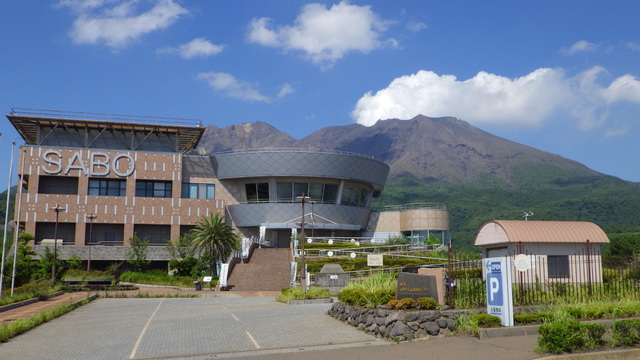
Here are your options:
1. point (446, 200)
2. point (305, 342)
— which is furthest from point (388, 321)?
point (446, 200)

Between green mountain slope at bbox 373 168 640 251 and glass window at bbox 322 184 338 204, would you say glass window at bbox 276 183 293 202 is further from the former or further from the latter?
green mountain slope at bbox 373 168 640 251

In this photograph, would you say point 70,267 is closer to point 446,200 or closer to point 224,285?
point 224,285

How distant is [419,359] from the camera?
11906 mm

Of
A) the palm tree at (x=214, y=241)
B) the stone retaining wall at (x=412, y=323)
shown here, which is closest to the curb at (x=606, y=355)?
the stone retaining wall at (x=412, y=323)

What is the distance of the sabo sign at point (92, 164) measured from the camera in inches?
2147

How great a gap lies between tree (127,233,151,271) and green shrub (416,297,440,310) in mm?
42307

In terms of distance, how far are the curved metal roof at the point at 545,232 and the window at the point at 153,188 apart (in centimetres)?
3965

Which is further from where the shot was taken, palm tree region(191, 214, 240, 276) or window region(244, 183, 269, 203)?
window region(244, 183, 269, 203)

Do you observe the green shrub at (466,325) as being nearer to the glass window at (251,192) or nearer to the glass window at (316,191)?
the glass window at (316,191)

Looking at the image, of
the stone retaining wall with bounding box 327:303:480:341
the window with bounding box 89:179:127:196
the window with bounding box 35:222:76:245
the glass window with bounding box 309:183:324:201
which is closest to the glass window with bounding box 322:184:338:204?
the glass window with bounding box 309:183:324:201

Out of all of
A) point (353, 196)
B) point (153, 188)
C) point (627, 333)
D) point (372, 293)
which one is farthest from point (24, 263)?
point (627, 333)

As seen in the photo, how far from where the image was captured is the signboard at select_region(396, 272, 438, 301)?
1609cm

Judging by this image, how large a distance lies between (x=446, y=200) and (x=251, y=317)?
479 feet

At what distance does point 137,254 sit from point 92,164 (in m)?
10.4
